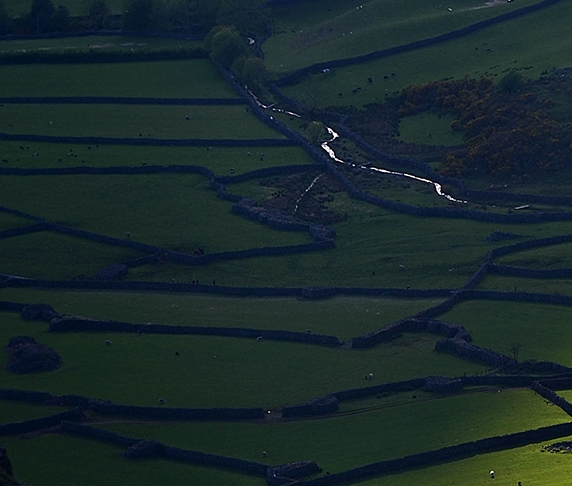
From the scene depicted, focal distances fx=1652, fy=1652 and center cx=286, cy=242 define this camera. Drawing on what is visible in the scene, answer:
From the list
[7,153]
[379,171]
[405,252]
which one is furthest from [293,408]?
[7,153]

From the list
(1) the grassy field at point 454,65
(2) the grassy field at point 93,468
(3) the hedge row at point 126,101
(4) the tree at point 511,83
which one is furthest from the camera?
(3) the hedge row at point 126,101

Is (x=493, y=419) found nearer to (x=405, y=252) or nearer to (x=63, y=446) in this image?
(x=63, y=446)

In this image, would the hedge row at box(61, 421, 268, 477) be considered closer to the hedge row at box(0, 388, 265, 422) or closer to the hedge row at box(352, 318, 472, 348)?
the hedge row at box(0, 388, 265, 422)

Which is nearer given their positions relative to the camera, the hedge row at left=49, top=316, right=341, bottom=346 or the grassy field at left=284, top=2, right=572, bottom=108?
the hedge row at left=49, top=316, right=341, bottom=346

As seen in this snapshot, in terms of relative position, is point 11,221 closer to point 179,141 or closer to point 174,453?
point 179,141

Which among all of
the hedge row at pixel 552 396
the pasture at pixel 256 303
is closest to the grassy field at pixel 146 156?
the pasture at pixel 256 303

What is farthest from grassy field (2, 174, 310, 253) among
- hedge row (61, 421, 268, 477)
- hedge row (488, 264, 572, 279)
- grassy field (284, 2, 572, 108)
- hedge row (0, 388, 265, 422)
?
hedge row (61, 421, 268, 477)

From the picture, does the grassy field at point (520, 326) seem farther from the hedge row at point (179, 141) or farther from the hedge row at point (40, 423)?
the hedge row at point (179, 141)
